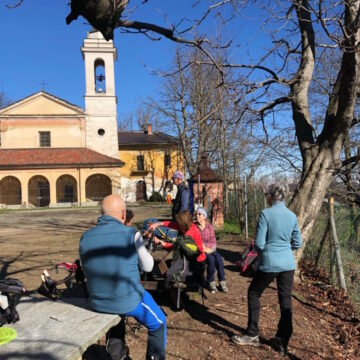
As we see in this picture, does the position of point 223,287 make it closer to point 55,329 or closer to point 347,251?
point 347,251

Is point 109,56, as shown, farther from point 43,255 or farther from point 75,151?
point 43,255

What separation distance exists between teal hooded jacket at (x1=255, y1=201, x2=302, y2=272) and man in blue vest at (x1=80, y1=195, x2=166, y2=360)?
4.09 feet

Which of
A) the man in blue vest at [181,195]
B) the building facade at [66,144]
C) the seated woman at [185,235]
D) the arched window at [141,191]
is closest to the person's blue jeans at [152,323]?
the seated woman at [185,235]

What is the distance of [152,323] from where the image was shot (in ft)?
9.23

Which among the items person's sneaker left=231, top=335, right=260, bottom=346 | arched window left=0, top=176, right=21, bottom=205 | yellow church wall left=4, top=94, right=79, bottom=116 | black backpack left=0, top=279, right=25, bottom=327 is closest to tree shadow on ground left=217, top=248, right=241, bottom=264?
person's sneaker left=231, top=335, right=260, bottom=346

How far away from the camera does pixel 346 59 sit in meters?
5.39

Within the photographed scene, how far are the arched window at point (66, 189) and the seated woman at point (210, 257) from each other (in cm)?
3121

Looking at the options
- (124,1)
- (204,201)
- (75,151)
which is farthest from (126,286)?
(75,151)

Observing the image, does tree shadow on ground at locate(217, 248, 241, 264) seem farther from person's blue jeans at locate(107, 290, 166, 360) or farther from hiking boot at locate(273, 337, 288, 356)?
person's blue jeans at locate(107, 290, 166, 360)

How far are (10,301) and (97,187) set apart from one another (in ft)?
112

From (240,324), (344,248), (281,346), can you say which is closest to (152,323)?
(281,346)

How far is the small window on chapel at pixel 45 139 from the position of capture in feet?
114

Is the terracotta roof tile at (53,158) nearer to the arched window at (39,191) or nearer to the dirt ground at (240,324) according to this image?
the arched window at (39,191)

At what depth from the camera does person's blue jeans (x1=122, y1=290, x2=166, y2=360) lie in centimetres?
281
